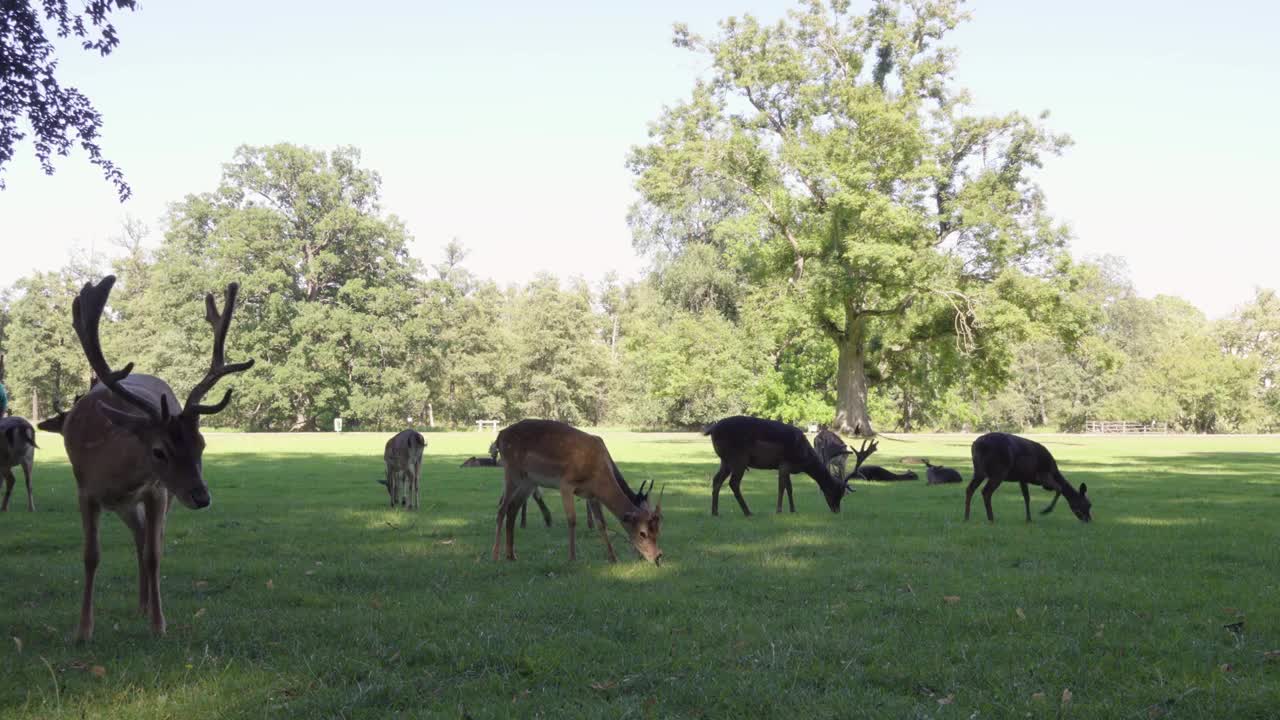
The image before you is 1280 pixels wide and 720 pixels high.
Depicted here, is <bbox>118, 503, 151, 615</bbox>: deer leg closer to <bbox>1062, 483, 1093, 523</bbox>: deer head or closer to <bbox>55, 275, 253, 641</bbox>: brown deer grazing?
<bbox>55, 275, 253, 641</bbox>: brown deer grazing

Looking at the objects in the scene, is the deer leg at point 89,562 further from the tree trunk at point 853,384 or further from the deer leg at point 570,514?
the tree trunk at point 853,384

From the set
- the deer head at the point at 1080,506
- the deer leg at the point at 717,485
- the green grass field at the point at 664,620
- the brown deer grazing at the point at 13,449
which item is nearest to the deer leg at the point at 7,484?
the brown deer grazing at the point at 13,449

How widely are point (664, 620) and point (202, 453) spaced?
15.6 ft

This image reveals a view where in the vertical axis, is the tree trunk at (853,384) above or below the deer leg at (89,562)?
above

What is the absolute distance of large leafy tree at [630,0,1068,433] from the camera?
3947 centimetres

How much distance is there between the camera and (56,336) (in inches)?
3282

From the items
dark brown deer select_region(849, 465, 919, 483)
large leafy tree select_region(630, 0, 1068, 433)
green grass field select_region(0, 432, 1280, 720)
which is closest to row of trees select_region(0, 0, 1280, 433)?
large leafy tree select_region(630, 0, 1068, 433)

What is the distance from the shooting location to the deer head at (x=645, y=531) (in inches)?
395

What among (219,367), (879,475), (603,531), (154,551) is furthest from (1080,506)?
(154,551)

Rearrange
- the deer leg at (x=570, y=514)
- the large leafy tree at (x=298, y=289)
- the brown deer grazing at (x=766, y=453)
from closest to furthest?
→ 1. the deer leg at (x=570, y=514)
2. the brown deer grazing at (x=766, y=453)
3. the large leafy tree at (x=298, y=289)

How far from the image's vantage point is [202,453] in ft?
29.8

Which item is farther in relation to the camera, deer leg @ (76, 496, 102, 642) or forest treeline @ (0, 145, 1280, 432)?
forest treeline @ (0, 145, 1280, 432)

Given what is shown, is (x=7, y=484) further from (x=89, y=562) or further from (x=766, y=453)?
(x=766, y=453)

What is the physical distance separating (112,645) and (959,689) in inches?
211
